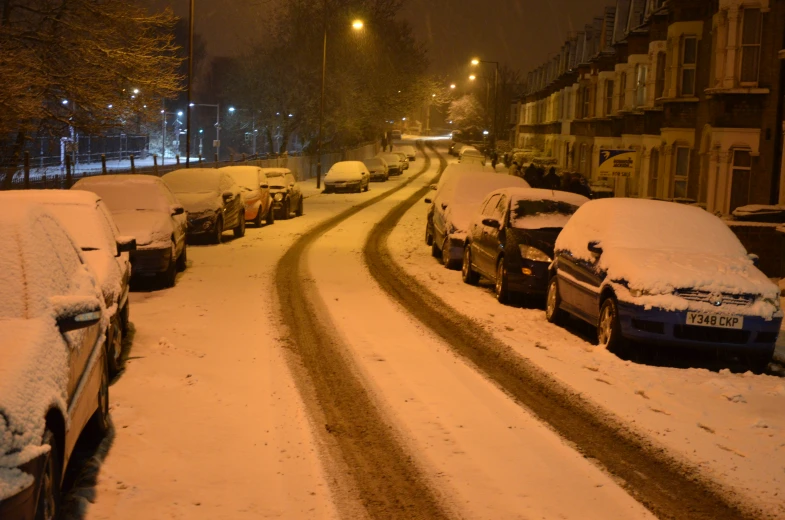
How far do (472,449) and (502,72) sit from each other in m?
141

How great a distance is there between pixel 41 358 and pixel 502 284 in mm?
10060

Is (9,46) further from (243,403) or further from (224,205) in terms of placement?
(243,403)

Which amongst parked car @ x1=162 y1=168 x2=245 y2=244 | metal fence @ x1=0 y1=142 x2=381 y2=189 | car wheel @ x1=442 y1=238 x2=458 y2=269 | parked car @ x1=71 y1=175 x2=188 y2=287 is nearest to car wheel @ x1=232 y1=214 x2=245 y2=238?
parked car @ x1=162 y1=168 x2=245 y2=244

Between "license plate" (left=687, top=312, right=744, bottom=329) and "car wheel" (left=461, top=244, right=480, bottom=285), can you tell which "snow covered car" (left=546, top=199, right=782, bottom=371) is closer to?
"license plate" (left=687, top=312, right=744, bottom=329)

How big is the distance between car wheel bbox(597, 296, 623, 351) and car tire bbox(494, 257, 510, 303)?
316 centimetres

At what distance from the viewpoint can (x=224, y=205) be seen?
2250cm

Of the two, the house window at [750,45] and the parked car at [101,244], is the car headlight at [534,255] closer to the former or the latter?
the parked car at [101,244]

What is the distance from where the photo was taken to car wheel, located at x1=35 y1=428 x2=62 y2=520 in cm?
462

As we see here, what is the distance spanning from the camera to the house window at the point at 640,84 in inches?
1400

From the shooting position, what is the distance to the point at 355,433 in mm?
7480

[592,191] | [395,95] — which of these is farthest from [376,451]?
[395,95]

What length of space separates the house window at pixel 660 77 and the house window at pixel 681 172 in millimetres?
3406

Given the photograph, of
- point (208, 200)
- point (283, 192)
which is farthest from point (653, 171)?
point (208, 200)

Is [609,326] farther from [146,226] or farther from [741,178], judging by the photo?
[741,178]
